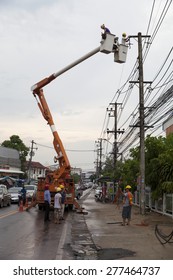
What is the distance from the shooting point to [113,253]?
1089 cm

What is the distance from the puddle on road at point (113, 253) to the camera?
33.8 ft

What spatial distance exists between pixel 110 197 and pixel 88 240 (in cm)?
3314

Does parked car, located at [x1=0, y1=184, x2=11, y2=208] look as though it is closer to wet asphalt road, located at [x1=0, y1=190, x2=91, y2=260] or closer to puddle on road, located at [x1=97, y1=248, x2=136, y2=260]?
wet asphalt road, located at [x1=0, y1=190, x2=91, y2=260]

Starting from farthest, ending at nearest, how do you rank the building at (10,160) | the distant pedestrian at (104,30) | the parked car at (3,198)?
1. the building at (10,160)
2. the parked car at (3,198)
3. the distant pedestrian at (104,30)

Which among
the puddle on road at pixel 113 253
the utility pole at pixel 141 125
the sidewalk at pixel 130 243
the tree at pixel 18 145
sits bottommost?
the puddle on road at pixel 113 253

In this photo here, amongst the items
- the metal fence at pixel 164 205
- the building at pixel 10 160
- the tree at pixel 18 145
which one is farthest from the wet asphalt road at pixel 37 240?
the tree at pixel 18 145

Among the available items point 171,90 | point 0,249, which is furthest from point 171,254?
point 171,90

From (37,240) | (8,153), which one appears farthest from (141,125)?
(8,153)

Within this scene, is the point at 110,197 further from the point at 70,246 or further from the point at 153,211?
the point at 70,246

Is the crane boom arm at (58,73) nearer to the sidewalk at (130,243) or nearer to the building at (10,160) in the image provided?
the sidewalk at (130,243)

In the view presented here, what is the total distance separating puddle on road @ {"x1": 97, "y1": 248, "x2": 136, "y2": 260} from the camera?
10.3 metres

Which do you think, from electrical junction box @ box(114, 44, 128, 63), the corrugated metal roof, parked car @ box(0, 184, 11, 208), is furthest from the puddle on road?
the corrugated metal roof

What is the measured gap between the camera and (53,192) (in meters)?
25.5

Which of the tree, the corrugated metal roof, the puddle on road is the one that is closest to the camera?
the puddle on road
